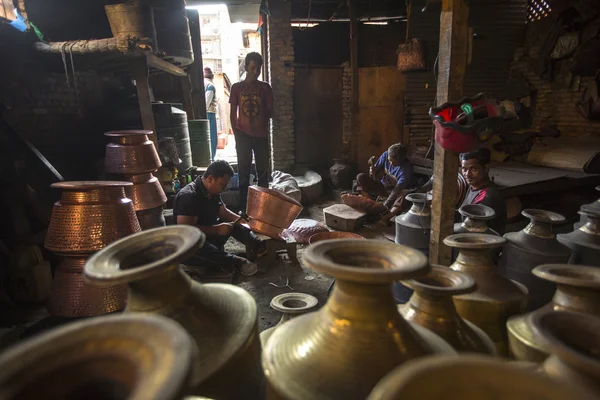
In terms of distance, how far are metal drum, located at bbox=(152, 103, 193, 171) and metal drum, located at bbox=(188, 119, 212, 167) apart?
55.0 inches

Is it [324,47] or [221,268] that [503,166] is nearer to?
[324,47]

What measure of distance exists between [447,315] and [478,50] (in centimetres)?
940

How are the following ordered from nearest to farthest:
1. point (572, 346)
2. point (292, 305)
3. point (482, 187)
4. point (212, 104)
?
1. point (572, 346)
2. point (292, 305)
3. point (482, 187)
4. point (212, 104)

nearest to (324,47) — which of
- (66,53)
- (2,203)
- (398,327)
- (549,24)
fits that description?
Result: (549,24)

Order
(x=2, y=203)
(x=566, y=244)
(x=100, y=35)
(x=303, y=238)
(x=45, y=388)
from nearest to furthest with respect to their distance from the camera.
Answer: (x=45, y=388) < (x=566, y=244) < (x=2, y=203) < (x=303, y=238) < (x=100, y=35)

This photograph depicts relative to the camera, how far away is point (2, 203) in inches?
174

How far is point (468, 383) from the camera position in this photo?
867mm

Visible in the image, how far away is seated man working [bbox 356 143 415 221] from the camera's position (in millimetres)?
6357

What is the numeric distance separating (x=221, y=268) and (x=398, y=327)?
3.55m

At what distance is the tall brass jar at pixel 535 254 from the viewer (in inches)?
109

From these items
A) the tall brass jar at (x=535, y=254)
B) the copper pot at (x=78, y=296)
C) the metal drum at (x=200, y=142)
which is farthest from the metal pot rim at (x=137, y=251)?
the metal drum at (x=200, y=142)

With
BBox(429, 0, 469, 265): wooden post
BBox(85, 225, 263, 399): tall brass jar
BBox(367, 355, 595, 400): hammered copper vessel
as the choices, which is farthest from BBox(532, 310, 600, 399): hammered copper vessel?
BBox(429, 0, 469, 265): wooden post

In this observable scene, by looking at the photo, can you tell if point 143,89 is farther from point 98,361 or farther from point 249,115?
point 98,361

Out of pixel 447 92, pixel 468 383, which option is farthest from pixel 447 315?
pixel 447 92
